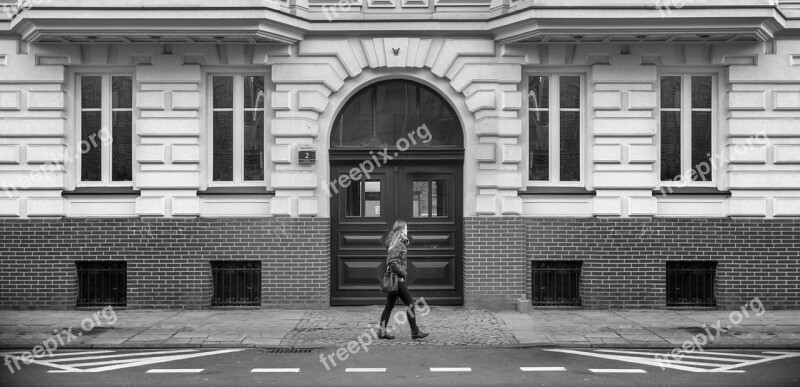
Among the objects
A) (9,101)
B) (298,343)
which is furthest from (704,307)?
(9,101)

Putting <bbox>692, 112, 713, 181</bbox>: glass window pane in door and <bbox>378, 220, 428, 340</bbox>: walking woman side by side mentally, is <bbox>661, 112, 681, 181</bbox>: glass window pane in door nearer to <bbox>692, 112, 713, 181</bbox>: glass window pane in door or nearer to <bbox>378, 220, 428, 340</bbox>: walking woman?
<bbox>692, 112, 713, 181</bbox>: glass window pane in door

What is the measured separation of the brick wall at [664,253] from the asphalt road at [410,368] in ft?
12.2

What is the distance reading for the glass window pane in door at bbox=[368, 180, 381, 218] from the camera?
1588 centimetres

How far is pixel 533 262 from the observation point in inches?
619

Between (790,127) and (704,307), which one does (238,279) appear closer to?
(704,307)

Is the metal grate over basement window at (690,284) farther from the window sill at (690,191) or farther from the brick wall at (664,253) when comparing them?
the window sill at (690,191)

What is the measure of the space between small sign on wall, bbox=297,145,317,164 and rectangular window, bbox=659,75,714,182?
635 cm

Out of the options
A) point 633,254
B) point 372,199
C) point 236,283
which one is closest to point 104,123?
point 236,283

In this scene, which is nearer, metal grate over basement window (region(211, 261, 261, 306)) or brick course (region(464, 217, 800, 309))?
brick course (region(464, 217, 800, 309))

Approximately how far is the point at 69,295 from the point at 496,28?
9023mm

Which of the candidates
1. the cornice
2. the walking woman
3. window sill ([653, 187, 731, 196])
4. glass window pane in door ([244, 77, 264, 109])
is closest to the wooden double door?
glass window pane in door ([244, 77, 264, 109])

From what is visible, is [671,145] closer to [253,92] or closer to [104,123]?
[253,92]

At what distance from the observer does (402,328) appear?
44.3 feet

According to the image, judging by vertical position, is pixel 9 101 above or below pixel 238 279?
above
